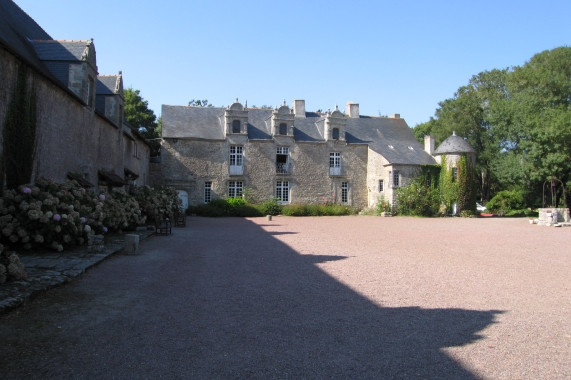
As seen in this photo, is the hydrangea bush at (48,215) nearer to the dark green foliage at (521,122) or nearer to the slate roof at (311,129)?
the slate roof at (311,129)

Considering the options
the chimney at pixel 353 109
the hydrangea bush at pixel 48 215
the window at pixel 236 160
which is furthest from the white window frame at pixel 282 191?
the hydrangea bush at pixel 48 215

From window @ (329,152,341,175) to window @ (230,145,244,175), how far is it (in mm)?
6967

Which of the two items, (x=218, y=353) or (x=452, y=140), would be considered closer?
(x=218, y=353)

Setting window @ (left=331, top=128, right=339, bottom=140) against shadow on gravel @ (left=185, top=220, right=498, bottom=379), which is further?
window @ (left=331, top=128, right=339, bottom=140)

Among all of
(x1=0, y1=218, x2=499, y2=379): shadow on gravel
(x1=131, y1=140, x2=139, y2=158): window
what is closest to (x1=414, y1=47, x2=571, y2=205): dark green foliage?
(x1=131, y1=140, x2=139, y2=158): window

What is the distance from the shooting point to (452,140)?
32.0 m

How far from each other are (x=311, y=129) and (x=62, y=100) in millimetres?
23548

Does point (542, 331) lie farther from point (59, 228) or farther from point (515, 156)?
point (515, 156)

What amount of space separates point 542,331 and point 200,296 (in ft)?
13.7

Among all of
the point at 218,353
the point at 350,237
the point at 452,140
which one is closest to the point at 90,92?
the point at 350,237

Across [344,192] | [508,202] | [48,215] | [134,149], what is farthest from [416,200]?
[48,215]

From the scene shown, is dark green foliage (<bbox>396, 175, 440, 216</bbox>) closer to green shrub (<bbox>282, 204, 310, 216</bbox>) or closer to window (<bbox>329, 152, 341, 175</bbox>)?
window (<bbox>329, 152, 341, 175</bbox>)

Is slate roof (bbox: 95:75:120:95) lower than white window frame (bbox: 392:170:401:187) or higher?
higher

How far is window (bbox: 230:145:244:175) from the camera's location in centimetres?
3078
